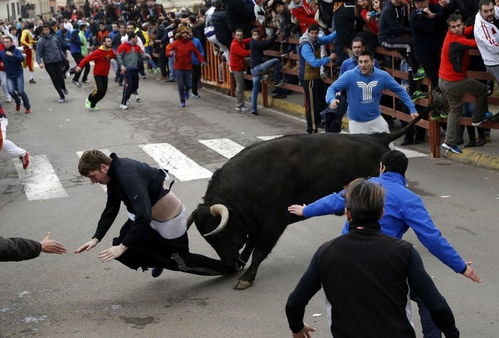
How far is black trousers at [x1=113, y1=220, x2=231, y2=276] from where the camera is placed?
25.7 ft

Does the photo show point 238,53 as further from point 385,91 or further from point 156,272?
point 156,272

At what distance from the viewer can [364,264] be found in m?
4.23

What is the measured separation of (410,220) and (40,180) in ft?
30.8

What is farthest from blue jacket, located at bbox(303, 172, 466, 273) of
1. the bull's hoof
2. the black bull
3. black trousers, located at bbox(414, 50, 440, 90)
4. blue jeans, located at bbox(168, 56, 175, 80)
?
blue jeans, located at bbox(168, 56, 175, 80)

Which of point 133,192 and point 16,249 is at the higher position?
point 133,192

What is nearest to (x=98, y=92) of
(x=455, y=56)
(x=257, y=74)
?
(x=257, y=74)

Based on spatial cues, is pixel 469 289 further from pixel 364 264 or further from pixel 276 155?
pixel 364 264

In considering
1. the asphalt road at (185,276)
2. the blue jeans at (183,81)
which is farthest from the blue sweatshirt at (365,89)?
the blue jeans at (183,81)

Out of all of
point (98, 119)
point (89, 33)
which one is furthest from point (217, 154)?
point (89, 33)

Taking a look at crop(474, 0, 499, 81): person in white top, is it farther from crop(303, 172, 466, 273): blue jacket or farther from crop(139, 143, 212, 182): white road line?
crop(303, 172, 466, 273): blue jacket

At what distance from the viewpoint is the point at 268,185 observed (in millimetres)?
8281

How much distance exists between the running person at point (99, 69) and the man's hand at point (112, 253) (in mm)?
14071

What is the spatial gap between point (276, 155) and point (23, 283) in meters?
2.83

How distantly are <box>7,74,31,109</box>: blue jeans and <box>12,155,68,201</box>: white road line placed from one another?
604 centimetres
